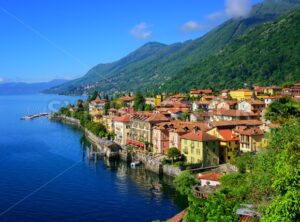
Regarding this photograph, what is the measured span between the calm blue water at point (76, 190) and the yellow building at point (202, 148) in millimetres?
4600

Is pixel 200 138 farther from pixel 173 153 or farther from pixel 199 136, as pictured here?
pixel 173 153

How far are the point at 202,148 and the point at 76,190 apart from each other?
1380 centimetres

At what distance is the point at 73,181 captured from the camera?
1634 inches

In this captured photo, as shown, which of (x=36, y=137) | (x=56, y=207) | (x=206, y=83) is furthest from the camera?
(x=206, y=83)

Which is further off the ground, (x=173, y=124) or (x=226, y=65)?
(x=226, y=65)

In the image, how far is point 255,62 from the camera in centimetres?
13625

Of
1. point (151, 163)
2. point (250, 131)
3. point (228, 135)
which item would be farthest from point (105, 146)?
point (250, 131)

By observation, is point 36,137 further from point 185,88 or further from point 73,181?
point 185,88

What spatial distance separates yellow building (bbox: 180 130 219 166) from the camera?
44375mm

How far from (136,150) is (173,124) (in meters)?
6.29

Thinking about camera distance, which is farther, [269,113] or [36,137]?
[36,137]

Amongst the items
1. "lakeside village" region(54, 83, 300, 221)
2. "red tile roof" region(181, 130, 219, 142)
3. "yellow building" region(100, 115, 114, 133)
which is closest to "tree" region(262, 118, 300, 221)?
"lakeside village" region(54, 83, 300, 221)

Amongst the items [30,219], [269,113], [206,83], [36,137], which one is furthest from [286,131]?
[206,83]

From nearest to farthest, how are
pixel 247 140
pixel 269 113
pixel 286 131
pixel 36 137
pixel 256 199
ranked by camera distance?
1. pixel 256 199
2. pixel 286 131
3. pixel 247 140
4. pixel 269 113
5. pixel 36 137
